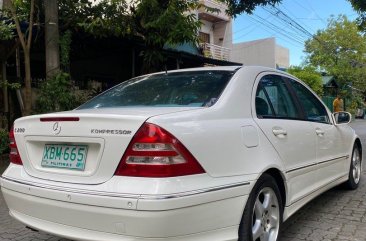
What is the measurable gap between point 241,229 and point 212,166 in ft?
1.73

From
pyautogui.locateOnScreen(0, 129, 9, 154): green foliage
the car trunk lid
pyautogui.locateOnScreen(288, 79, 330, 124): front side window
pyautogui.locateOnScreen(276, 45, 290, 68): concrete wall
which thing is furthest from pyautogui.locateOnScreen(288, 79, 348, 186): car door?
pyautogui.locateOnScreen(276, 45, 290, 68): concrete wall

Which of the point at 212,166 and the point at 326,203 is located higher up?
the point at 212,166

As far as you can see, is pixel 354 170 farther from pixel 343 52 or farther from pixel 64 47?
pixel 343 52

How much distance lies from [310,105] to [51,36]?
522cm

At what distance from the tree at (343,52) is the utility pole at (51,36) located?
88.7 feet

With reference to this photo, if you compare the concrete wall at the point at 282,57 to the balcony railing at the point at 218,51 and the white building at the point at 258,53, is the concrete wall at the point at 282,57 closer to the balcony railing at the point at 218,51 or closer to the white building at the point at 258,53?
the white building at the point at 258,53

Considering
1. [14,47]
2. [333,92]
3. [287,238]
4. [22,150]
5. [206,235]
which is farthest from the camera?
[333,92]

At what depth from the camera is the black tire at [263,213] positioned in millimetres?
2918

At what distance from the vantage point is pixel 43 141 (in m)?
3.02

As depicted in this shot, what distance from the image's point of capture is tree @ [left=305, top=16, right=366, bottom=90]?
32156mm

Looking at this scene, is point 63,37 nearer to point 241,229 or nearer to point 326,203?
point 326,203

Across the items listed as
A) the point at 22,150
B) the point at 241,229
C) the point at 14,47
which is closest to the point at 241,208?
the point at 241,229

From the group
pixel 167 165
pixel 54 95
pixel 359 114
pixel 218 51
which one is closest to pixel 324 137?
pixel 167 165

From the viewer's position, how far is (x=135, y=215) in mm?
2449
